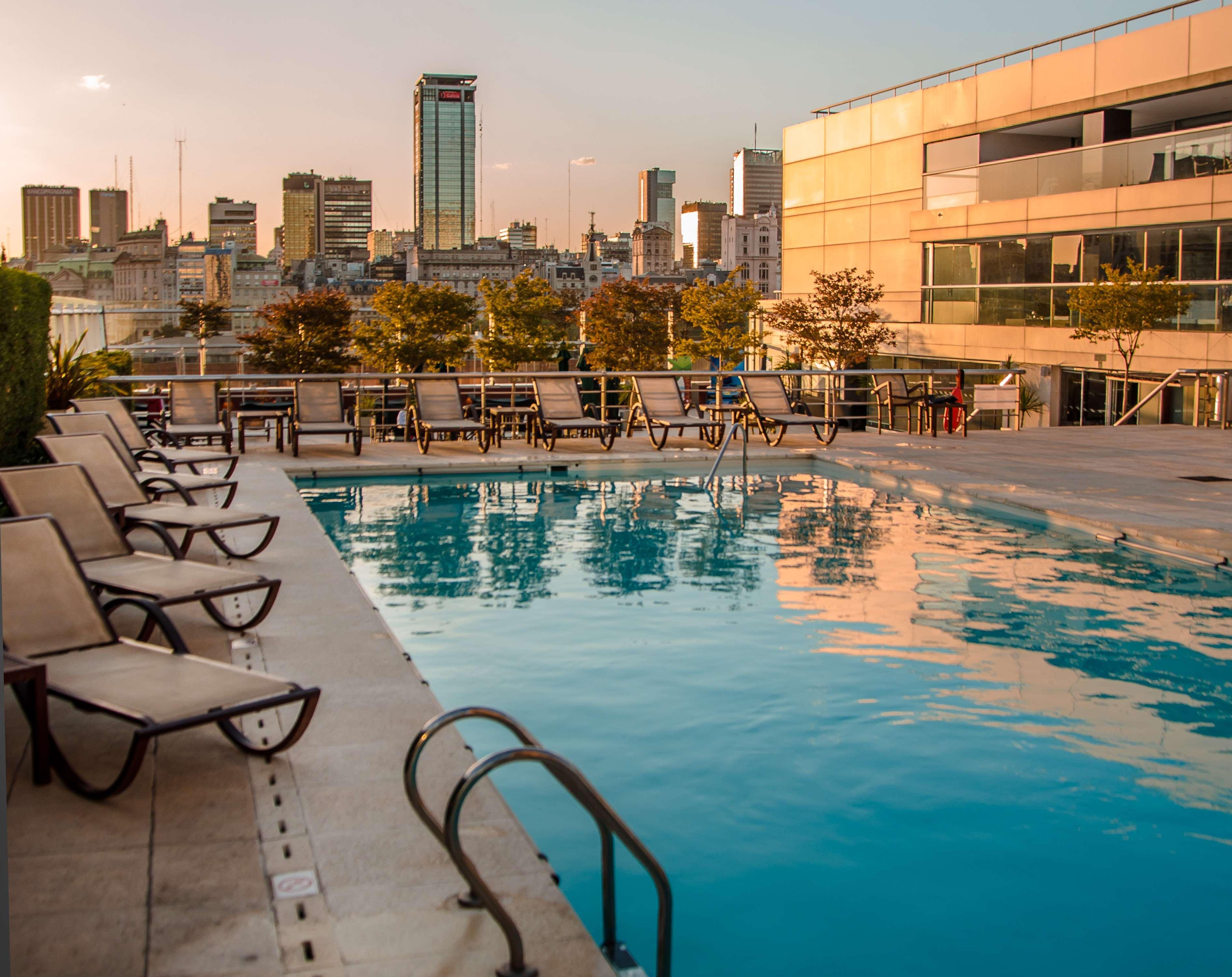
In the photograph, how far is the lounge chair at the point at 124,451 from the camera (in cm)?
779

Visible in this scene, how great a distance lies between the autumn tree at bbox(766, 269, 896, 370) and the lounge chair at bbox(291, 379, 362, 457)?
25130 millimetres

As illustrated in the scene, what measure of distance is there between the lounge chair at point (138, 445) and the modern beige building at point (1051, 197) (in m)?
20.8

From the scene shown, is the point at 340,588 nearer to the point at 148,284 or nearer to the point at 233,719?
the point at 233,719

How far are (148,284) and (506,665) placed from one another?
155m

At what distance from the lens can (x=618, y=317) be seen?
60281 millimetres

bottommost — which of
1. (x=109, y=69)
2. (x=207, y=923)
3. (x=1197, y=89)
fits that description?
(x=207, y=923)

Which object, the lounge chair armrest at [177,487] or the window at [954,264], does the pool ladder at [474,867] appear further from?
the window at [954,264]

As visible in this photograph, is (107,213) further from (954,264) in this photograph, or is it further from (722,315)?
(722,315)

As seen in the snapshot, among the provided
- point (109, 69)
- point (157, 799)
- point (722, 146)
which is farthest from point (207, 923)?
point (722, 146)

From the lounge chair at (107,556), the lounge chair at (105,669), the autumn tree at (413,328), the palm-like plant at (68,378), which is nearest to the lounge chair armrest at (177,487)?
the lounge chair at (107,556)

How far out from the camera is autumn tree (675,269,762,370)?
170 ft

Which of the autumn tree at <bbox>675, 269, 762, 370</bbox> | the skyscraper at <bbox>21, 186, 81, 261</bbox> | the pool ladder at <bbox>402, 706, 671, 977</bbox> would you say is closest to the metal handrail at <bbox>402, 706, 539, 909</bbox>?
the pool ladder at <bbox>402, 706, 671, 977</bbox>

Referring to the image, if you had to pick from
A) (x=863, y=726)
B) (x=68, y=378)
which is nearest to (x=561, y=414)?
(x=68, y=378)

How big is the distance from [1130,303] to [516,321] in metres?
42.5
